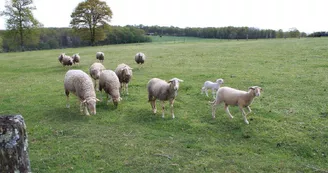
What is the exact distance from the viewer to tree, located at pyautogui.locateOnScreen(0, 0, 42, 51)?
64.1 meters

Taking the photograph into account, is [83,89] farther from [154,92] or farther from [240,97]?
[240,97]

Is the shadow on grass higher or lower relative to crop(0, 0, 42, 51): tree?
lower

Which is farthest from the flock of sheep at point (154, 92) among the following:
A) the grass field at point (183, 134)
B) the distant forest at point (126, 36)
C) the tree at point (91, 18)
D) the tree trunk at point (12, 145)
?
the distant forest at point (126, 36)

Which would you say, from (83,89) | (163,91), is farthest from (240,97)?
(83,89)

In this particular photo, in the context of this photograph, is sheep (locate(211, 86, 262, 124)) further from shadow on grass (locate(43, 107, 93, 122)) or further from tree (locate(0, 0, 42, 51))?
tree (locate(0, 0, 42, 51))

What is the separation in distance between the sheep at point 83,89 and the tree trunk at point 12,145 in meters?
9.56

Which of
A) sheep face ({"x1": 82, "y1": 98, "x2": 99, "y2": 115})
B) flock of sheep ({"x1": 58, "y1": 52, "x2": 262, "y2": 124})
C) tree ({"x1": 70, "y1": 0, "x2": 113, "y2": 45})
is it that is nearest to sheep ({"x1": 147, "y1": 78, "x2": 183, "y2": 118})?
flock of sheep ({"x1": 58, "y1": 52, "x2": 262, "y2": 124})

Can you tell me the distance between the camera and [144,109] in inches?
503

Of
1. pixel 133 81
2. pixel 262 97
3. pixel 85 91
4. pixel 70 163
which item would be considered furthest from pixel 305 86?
pixel 70 163

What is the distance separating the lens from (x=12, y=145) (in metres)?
2.39

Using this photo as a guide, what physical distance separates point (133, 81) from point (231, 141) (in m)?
10.7

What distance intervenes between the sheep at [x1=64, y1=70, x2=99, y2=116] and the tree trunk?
9.56 m

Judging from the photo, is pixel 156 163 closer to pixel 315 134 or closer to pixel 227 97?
pixel 227 97

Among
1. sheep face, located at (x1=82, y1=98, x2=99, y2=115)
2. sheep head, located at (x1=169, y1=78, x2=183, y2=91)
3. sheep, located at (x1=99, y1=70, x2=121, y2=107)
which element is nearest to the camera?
sheep head, located at (x1=169, y1=78, x2=183, y2=91)
